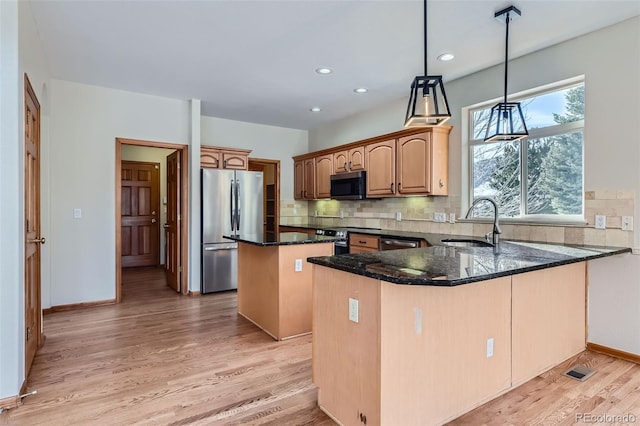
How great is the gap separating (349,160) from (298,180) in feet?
4.83

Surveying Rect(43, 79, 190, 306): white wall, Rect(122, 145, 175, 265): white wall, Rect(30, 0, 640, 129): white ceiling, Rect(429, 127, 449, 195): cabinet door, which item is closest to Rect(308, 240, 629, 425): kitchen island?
Rect(429, 127, 449, 195): cabinet door

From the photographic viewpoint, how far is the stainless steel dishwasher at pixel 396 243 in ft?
13.0

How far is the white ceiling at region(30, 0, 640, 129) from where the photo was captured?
2.66 m

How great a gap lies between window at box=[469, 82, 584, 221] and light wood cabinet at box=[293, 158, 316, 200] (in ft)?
8.85

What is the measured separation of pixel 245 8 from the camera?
8.72 feet

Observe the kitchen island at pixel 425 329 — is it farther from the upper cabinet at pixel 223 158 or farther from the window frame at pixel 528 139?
the upper cabinet at pixel 223 158

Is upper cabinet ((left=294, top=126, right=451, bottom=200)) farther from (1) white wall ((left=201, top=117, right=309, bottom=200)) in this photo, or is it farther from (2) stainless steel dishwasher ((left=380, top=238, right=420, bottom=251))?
(1) white wall ((left=201, top=117, right=309, bottom=200))

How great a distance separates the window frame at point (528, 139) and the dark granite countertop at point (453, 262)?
604mm

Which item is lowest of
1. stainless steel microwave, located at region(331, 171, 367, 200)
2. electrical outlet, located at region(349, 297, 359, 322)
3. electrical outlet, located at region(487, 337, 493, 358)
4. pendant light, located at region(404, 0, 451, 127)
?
electrical outlet, located at region(487, 337, 493, 358)

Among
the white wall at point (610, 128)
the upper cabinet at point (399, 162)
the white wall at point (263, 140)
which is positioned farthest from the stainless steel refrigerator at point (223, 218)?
the white wall at point (610, 128)

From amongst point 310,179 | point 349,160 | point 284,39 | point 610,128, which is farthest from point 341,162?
point 610,128

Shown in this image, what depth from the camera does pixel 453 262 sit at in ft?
6.77
